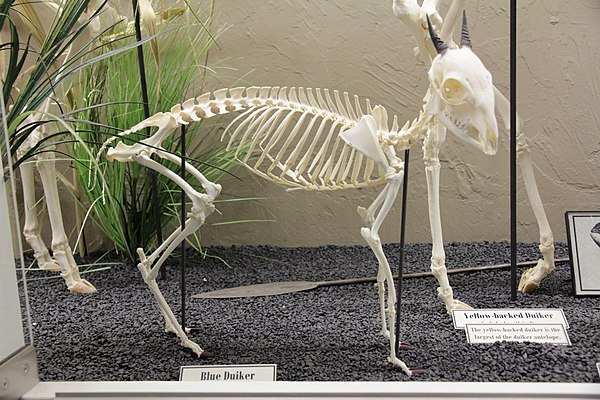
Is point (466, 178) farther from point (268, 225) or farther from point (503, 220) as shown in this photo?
point (268, 225)

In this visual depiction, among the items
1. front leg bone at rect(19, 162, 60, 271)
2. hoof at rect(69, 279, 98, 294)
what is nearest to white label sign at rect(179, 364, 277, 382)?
hoof at rect(69, 279, 98, 294)

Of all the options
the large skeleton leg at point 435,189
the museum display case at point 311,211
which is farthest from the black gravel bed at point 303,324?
the large skeleton leg at point 435,189

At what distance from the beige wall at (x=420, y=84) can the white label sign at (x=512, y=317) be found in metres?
0.85

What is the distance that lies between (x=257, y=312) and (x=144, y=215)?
0.62 m

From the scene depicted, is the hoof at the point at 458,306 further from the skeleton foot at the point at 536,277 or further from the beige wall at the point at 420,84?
the beige wall at the point at 420,84

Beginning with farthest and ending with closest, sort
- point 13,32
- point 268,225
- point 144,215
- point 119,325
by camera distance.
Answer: point 268,225 < point 144,215 < point 119,325 < point 13,32

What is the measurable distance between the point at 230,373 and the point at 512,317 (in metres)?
0.56

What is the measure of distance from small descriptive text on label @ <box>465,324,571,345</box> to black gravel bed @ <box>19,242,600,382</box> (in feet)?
0.06

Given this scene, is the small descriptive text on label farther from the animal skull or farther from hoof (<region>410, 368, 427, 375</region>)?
the animal skull

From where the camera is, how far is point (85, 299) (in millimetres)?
1769

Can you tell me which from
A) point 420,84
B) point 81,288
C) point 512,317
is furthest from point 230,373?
point 420,84

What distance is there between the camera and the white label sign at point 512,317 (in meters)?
1.33

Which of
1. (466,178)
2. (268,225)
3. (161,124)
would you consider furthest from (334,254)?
(161,124)

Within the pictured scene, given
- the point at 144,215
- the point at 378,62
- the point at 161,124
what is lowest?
the point at 144,215
